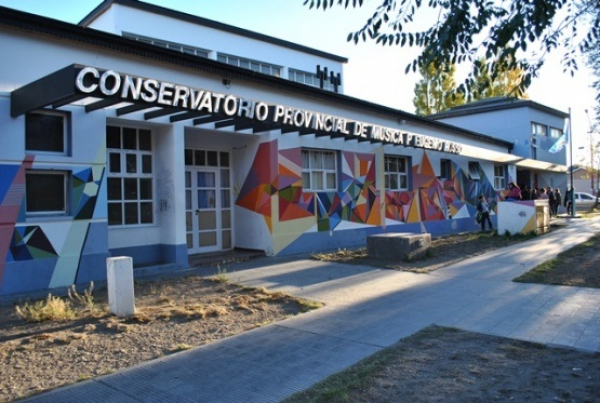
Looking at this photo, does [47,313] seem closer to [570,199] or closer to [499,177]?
[499,177]

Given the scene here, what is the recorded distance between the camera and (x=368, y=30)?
14.4 ft

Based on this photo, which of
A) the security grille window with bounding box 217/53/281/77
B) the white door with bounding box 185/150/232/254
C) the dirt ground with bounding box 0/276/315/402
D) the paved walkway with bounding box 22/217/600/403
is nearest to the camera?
the paved walkway with bounding box 22/217/600/403

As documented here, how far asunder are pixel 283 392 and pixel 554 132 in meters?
34.8

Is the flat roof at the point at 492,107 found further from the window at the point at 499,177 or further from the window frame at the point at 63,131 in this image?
the window frame at the point at 63,131

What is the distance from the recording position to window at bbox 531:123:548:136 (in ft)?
98.1

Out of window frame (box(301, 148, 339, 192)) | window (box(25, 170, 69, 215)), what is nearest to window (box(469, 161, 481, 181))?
window frame (box(301, 148, 339, 192))

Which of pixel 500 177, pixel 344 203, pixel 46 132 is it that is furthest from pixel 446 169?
pixel 46 132

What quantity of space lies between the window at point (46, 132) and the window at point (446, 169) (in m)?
15.5

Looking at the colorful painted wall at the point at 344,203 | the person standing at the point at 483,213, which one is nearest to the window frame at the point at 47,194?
the colorful painted wall at the point at 344,203

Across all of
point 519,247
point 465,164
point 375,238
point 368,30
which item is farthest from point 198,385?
point 465,164

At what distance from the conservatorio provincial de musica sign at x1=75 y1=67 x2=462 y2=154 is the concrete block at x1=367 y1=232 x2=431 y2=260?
3.03 m

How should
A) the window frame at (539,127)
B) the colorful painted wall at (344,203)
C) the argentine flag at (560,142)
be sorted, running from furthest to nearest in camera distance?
the argentine flag at (560,142), the window frame at (539,127), the colorful painted wall at (344,203)

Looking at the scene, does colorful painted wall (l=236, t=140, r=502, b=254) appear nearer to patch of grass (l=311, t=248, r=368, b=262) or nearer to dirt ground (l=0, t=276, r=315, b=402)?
patch of grass (l=311, t=248, r=368, b=262)

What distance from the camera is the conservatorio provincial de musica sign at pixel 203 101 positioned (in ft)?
24.1
